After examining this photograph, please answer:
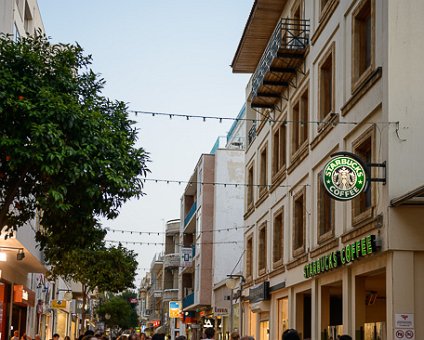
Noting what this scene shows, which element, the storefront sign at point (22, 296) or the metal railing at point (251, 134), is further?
the metal railing at point (251, 134)

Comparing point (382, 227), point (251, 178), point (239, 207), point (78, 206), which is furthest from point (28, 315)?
point (382, 227)

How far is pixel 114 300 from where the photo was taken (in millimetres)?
111250

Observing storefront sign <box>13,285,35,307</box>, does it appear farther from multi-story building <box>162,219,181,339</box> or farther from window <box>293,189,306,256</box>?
multi-story building <box>162,219,181,339</box>

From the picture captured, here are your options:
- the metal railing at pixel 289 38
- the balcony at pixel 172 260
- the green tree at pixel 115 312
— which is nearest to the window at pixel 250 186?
the metal railing at pixel 289 38

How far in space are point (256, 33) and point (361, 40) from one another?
41.5 ft

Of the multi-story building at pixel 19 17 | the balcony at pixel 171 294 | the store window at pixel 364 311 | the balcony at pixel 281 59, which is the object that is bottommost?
the store window at pixel 364 311

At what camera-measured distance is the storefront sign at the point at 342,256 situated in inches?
691

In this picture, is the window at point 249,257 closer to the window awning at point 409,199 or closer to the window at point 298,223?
the window at point 298,223

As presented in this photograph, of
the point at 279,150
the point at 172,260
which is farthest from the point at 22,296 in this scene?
the point at 172,260

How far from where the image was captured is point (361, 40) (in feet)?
66.7

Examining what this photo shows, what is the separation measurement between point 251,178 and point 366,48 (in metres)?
17.0

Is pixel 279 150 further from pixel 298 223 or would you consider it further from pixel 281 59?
pixel 281 59

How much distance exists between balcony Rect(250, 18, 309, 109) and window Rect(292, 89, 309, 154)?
1.06 m

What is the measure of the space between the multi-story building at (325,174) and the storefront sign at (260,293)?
5 centimetres
